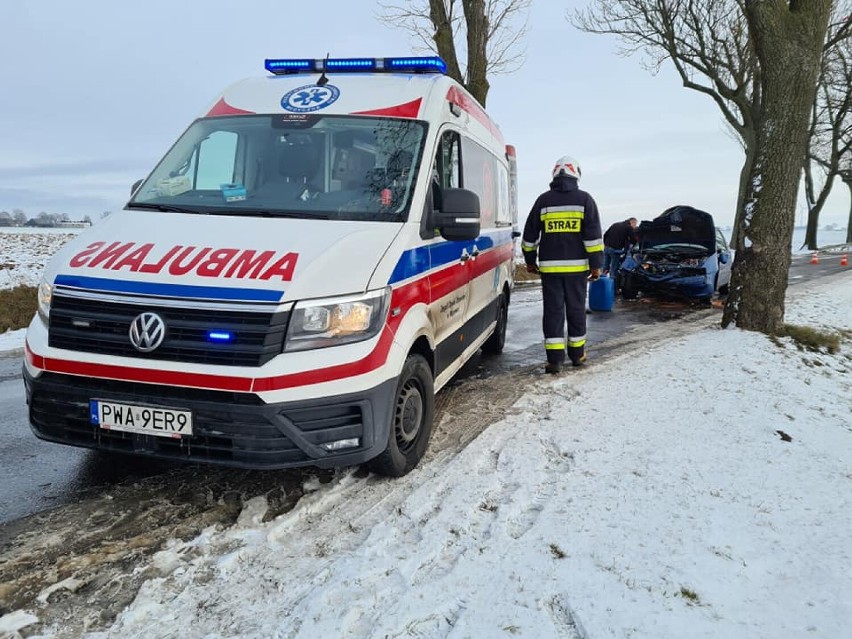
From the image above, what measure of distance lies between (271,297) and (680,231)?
38.4 ft

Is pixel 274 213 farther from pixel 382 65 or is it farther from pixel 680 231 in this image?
pixel 680 231

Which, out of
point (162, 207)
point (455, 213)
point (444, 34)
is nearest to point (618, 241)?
point (444, 34)

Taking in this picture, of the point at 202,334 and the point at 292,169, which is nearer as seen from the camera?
the point at 202,334

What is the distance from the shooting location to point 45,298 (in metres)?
3.27

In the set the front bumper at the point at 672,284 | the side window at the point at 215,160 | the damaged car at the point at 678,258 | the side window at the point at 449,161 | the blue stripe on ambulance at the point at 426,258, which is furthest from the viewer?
the damaged car at the point at 678,258

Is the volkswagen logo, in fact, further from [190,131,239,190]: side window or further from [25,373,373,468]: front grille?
[190,131,239,190]: side window

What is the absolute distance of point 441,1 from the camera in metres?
13.6

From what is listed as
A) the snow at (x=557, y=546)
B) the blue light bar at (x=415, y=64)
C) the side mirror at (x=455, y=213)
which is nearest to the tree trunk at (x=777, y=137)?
the snow at (x=557, y=546)

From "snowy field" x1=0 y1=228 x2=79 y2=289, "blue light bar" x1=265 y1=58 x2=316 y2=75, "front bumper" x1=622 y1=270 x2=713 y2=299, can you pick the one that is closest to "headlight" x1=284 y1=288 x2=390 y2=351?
"blue light bar" x1=265 y1=58 x2=316 y2=75

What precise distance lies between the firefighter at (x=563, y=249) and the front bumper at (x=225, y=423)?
11.1 feet

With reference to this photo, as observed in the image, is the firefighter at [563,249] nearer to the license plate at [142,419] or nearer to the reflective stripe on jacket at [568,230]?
the reflective stripe on jacket at [568,230]

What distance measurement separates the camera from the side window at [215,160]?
4090 millimetres

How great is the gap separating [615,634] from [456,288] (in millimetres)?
2836

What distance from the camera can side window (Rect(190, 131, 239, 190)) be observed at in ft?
13.4
